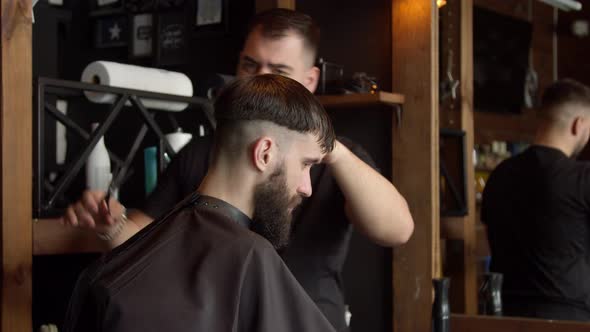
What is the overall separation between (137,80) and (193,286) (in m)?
1.29

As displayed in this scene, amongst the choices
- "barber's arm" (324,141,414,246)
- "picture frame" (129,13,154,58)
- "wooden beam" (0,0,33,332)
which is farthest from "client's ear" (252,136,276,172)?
"picture frame" (129,13,154,58)

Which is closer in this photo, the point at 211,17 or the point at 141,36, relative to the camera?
the point at 211,17

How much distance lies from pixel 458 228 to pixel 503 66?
599 millimetres

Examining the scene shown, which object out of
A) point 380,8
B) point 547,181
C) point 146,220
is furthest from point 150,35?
point 547,181

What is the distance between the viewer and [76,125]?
2199 millimetres

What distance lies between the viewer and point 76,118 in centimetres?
264

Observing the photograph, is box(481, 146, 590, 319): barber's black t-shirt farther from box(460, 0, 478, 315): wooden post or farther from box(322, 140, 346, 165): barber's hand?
box(322, 140, 346, 165): barber's hand

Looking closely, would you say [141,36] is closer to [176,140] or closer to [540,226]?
[176,140]

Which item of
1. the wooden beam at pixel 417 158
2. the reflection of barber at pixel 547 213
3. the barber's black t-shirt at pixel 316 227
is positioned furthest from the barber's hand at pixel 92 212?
the reflection of barber at pixel 547 213

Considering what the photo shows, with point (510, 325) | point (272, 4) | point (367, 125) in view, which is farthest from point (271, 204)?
point (272, 4)

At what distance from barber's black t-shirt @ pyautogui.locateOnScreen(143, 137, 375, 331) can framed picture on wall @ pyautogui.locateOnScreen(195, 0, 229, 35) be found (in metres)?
0.87

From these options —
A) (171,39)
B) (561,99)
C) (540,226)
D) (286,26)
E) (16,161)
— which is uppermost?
(171,39)

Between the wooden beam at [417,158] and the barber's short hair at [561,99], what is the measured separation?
1.96 feet

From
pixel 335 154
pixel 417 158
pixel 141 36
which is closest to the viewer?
pixel 335 154
